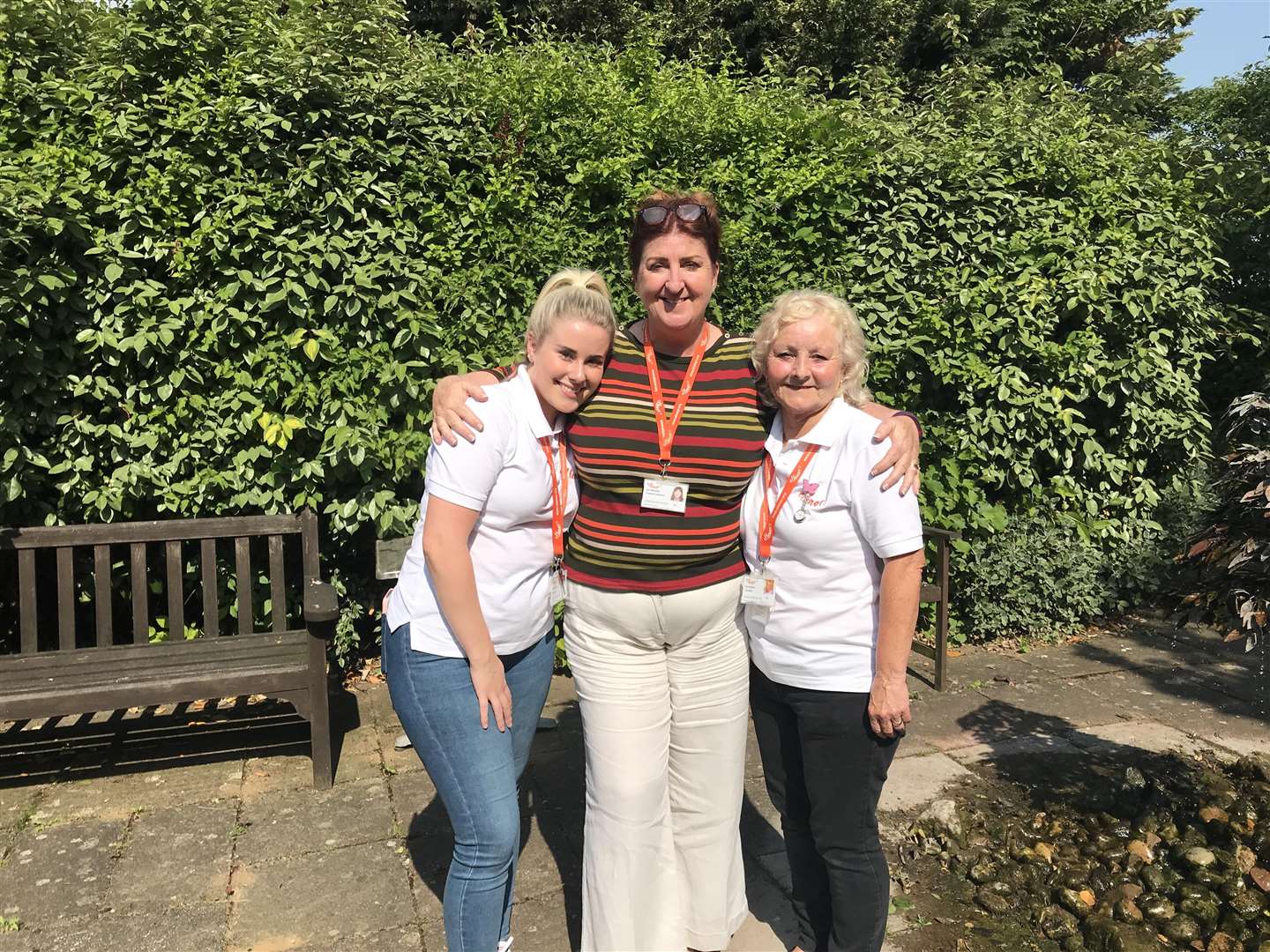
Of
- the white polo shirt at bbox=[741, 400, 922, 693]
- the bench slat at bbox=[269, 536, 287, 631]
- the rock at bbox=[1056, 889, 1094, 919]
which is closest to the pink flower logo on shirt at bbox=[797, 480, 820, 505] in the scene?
the white polo shirt at bbox=[741, 400, 922, 693]

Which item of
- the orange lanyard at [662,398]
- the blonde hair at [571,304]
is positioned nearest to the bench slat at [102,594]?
the blonde hair at [571,304]

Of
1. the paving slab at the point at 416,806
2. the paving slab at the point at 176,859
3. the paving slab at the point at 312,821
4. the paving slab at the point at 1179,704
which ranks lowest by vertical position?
the paving slab at the point at 176,859

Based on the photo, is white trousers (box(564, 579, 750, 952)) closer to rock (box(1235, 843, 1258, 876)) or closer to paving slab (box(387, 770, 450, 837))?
paving slab (box(387, 770, 450, 837))

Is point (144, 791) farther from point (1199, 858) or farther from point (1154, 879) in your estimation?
point (1199, 858)

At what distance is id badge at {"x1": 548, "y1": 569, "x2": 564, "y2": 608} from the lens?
2400 mm

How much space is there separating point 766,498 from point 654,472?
12.5 inches

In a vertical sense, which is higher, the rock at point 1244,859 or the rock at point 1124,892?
the rock at point 1244,859

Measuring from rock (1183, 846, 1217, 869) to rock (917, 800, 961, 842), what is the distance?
0.80 metres

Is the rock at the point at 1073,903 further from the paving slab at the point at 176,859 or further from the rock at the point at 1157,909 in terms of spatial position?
the paving slab at the point at 176,859

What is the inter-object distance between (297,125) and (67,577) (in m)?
2.42

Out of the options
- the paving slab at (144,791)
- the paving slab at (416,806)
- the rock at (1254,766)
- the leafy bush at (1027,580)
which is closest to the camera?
the paving slab at (416,806)

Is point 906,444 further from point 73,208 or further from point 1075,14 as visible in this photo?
point 1075,14

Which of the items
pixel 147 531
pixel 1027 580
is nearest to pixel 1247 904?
pixel 1027 580

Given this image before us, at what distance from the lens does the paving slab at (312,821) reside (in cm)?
334
